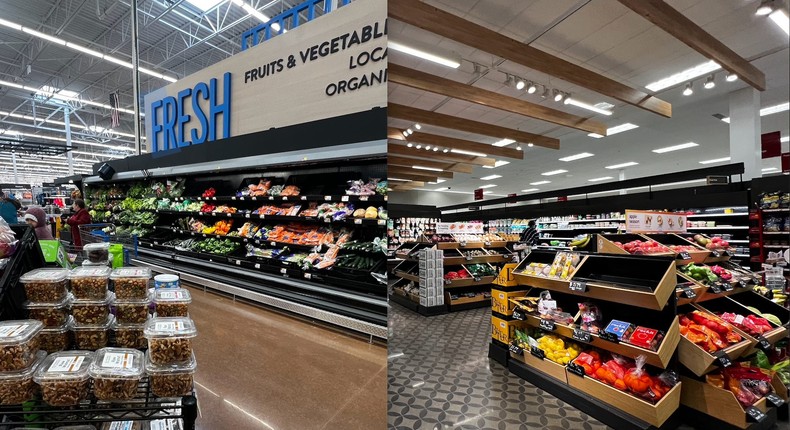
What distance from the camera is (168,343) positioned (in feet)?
3.51

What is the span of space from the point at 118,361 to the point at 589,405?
2425mm

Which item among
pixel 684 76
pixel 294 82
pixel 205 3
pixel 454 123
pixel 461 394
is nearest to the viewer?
pixel 461 394

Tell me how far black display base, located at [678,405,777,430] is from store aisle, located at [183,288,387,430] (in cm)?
177

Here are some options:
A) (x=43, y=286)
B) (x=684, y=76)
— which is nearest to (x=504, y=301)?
(x=43, y=286)

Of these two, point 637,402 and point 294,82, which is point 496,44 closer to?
point 294,82

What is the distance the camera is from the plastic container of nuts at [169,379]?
100 centimetres

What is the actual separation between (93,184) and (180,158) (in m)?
4.14

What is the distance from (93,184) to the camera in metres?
7.09

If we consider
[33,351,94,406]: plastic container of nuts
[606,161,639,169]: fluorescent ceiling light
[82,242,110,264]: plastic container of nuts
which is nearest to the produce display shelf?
[33,351,94,406]: plastic container of nuts

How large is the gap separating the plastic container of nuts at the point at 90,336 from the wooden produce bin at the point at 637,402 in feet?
8.17

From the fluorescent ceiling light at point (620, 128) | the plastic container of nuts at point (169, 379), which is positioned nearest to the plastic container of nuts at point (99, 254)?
the plastic container of nuts at point (169, 379)

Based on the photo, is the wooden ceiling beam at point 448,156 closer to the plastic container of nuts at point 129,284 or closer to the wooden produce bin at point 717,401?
the wooden produce bin at point 717,401

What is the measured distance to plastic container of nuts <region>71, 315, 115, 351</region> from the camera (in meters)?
1.25

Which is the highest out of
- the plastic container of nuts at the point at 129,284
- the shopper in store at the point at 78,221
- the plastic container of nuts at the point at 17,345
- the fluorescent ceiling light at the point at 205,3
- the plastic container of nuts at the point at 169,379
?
the fluorescent ceiling light at the point at 205,3
